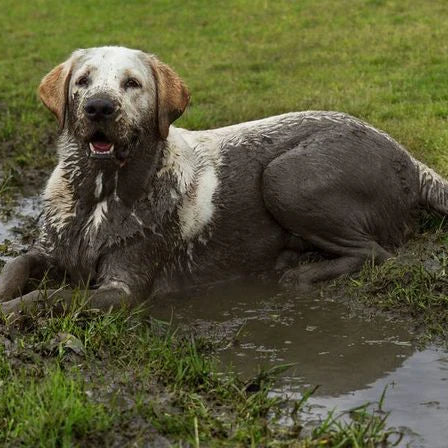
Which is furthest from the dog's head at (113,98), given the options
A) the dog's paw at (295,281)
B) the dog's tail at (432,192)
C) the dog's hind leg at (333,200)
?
the dog's tail at (432,192)

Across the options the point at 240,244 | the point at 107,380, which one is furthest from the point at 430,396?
the point at 240,244

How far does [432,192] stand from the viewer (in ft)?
25.4

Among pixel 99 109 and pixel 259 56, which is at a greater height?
pixel 99 109

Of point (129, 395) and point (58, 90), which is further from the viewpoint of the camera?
point (58, 90)

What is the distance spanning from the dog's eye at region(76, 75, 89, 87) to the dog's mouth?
1.34 ft

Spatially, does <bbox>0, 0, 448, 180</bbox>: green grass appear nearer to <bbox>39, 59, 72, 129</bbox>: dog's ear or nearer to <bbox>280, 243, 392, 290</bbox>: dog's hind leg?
<bbox>280, 243, 392, 290</bbox>: dog's hind leg

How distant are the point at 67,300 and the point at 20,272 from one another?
2.25 ft

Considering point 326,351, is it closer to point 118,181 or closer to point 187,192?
point 187,192

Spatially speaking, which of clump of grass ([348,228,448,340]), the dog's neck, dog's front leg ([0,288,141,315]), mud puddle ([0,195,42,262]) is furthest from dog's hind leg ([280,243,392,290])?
mud puddle ([0,195,42,262])

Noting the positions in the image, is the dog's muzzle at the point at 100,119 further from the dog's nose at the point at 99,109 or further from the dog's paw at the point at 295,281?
the dog's paw at the point at 295,281

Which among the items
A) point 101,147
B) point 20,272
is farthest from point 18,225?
point 101,147

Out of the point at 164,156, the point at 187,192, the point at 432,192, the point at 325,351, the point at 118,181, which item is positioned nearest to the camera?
the point at 325,351

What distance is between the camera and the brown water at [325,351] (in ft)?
16.3

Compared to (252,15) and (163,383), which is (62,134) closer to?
(163,383)
